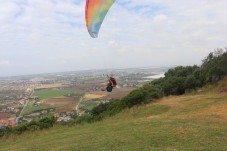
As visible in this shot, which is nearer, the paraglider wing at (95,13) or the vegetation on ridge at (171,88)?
the paraglider wing at (95,13)

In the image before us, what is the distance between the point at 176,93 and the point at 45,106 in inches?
914

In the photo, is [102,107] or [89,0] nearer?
[89,0]

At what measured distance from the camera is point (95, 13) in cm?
1034

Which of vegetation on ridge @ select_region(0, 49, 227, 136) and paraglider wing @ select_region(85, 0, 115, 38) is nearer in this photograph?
paraglider wing @ select_region(85, 0, 115, 38)

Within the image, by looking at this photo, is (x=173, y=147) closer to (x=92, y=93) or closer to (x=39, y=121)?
(x=39, y=121)

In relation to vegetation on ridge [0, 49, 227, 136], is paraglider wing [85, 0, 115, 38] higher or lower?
higher

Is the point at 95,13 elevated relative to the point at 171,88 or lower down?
elevated

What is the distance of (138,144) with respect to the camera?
1167 cm

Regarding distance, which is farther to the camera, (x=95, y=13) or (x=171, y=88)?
(x=171, y=88)

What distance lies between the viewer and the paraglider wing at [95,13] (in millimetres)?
10008

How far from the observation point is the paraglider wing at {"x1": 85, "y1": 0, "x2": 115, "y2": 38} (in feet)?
32.8

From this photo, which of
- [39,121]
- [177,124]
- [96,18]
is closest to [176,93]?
[39,121]

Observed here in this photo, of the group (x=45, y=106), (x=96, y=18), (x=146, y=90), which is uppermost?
(x=96, y=18)

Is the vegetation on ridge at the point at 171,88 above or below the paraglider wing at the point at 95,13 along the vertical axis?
below
